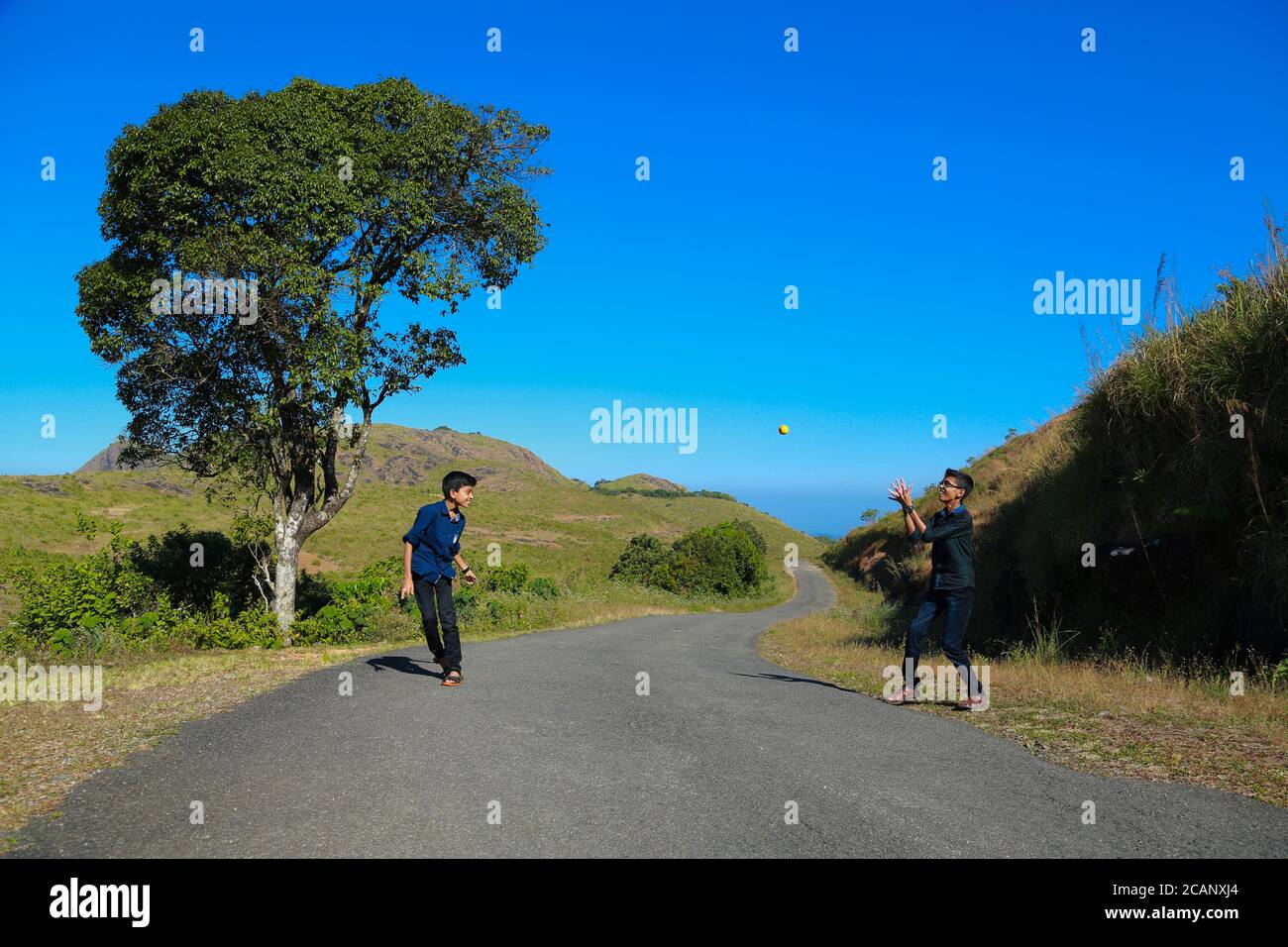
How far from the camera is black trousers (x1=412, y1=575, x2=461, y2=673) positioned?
27.0 feet

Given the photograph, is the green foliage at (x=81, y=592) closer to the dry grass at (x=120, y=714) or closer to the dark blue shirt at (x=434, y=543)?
the dry grass at (x=120, y=714)

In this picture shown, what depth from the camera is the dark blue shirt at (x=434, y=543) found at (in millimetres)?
8172

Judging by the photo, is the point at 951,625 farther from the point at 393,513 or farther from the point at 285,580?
the point at 393,513

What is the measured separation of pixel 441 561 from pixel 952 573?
523 cm

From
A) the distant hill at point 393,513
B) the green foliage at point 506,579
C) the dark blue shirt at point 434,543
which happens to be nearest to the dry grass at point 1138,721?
the dark blue shirt at point 434,543

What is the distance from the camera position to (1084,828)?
423 cm

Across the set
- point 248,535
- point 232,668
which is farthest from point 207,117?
point 232,668

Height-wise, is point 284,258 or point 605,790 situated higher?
point 284,258

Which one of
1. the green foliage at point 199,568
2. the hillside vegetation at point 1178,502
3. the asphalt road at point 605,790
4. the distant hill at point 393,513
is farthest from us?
the distant hill at point 393,513

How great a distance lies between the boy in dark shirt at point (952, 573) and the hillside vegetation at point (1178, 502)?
3489 millimetres

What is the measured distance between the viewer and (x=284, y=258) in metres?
13.6

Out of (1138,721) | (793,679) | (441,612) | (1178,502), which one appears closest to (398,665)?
(441,612)

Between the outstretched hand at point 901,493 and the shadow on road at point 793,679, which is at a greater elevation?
the outstretched hand at point 901,493

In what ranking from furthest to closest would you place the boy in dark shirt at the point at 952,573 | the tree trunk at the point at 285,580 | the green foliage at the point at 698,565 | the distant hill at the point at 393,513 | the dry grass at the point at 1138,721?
the green foliage at the point at 698,565, the distant hill at the point at 393,513, the tree trunk at the point at 285,580, the boy in dark shirt at the point at 952,573, the dry grass at the point at 1138,721
